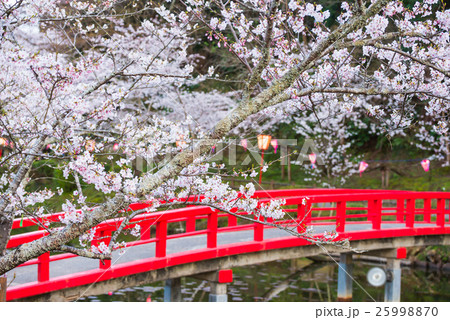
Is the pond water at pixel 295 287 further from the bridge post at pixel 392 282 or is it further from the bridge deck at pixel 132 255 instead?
the bridge deck at pixel 132 255

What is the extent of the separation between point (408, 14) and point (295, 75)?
276cm

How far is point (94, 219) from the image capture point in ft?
12.5

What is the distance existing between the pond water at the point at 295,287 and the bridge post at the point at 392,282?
2.97 ft

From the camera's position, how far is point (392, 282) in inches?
417

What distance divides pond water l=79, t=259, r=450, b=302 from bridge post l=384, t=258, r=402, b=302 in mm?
905

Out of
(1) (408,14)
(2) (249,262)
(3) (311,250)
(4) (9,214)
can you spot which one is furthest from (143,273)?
(1) (408,14)

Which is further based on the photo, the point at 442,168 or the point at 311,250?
the point at 442,168

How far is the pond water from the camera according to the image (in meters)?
11.3

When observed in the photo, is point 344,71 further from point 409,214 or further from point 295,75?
point 409,214

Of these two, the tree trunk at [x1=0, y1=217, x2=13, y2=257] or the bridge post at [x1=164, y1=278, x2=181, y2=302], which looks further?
the bridge post at [x1=164, y1=278, x2=181, y2=302]
